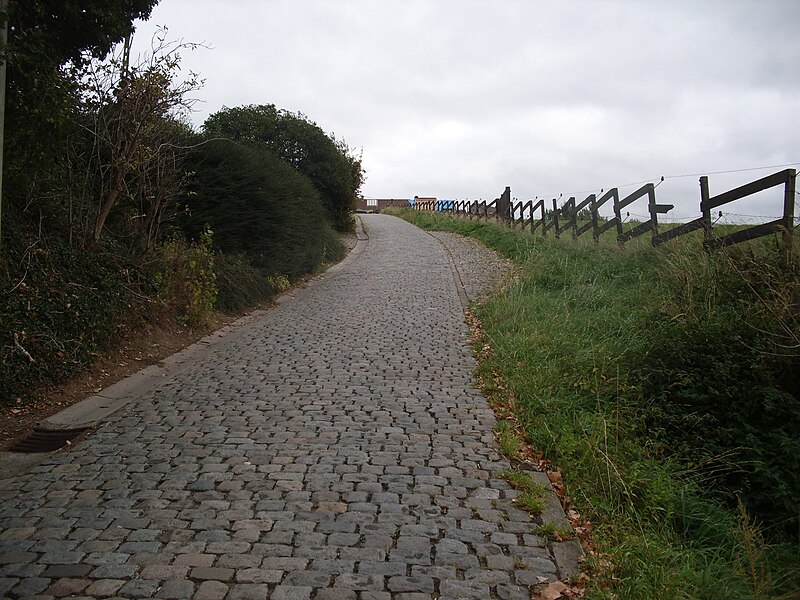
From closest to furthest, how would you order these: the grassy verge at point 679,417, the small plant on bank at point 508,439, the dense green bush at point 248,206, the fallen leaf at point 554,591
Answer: the fallen leaf at point 554,591, the grassy verge at point 679,417, the small plant on bank at point 508,439, the dense green bush at point 248,206

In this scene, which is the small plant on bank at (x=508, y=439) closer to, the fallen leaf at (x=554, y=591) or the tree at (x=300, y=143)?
the fallen leaf at (x=554, y=591)

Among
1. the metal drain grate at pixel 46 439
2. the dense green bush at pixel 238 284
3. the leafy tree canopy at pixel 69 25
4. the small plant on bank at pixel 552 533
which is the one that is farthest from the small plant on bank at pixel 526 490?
the dense green bush at pixel 238 284

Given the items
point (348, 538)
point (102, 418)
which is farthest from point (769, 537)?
point (102, 418)

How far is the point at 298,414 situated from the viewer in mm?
6543

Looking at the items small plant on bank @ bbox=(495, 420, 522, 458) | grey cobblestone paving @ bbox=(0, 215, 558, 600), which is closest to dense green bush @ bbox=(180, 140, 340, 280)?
grey cobblestone paving @ bbox=(0, 215, 558, 600)

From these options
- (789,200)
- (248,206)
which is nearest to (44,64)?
(248,206)

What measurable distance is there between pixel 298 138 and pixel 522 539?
23305mm

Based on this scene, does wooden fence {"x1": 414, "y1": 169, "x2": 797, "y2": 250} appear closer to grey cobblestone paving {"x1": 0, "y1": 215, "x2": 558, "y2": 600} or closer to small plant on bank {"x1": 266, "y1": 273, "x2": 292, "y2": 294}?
grey cobblestone paving {"x1": 0, "y1": 215, "x2": 558, "y2": 600}

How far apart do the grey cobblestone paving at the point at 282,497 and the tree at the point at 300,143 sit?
1661 cm

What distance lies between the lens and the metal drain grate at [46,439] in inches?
228

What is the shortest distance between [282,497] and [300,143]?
2264 centimetres

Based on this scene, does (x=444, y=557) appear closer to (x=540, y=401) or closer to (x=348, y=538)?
(x=348, y=538)

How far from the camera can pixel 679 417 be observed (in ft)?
20.5

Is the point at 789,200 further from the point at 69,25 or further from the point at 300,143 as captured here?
the point at 300,143
